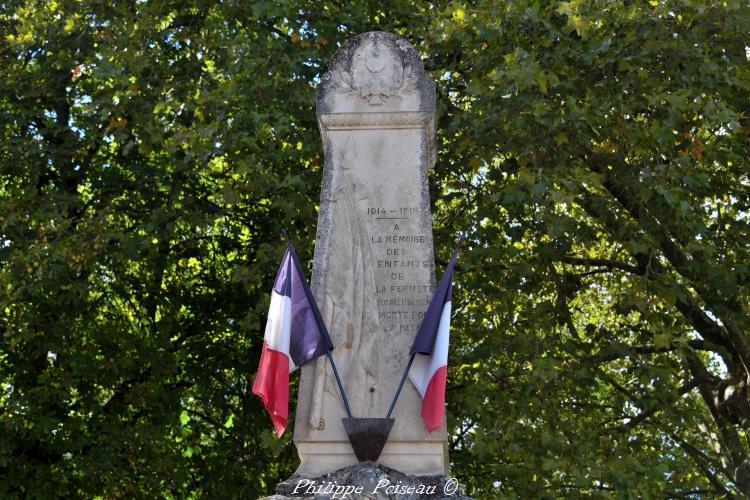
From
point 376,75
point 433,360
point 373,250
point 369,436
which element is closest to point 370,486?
point 369,436

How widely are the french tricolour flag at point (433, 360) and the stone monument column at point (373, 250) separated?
9 cm

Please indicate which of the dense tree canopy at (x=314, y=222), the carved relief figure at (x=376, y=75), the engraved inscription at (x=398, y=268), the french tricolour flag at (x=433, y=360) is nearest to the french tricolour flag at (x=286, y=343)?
the engraved inscription at (x=398, y=268)

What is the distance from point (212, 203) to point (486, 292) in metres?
3.87

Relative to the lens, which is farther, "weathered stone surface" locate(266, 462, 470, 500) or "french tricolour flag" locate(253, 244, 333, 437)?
"french tricolour flag" locate(253, 244, 333, 437)

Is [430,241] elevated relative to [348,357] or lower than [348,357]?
elevated

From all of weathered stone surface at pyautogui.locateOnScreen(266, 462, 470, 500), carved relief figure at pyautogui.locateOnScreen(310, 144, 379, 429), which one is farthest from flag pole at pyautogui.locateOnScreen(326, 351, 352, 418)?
weathered stone surface at pyautogui.locateOnScreen(266, 462, 470, 500)

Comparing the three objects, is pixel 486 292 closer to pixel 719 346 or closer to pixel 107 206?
pixel 719 346

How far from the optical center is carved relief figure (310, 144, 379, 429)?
7.11 metres

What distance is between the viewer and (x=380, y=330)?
7.21 metres

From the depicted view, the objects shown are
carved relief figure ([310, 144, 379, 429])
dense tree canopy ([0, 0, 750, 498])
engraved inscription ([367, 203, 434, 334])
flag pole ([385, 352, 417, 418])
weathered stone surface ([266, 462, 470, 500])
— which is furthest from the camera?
dense tree canopy ([0, 0, 750, 498])

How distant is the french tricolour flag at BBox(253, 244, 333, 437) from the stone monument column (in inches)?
4.1

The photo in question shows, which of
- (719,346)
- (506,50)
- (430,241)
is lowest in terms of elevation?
(430,241)

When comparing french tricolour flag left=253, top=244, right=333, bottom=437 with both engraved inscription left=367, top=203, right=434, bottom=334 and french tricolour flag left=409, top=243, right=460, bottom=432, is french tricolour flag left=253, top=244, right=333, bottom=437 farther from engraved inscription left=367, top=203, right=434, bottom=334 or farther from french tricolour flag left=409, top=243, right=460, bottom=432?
french tricolour flag left=409, top=243, right=460, bottom=432

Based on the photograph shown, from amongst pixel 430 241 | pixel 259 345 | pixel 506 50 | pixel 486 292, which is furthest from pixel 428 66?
pixel 430 241
